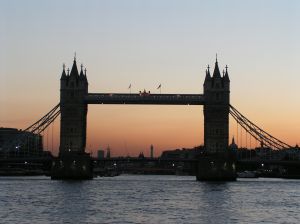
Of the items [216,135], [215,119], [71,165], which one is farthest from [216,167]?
[71,165]

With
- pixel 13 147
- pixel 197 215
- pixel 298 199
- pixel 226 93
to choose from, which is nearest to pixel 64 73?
pixel 13 147

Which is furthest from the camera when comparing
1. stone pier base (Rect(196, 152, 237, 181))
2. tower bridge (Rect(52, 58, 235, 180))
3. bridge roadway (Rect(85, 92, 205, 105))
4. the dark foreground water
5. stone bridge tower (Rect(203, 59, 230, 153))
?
stone bridge tower (Rect(203, 59, 230, 153))

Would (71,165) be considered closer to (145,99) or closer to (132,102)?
(132,102)

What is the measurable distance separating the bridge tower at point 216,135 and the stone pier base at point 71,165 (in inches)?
617

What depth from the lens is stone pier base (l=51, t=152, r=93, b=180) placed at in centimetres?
11356

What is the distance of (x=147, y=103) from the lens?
370 feet

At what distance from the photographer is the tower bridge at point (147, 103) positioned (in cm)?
11325

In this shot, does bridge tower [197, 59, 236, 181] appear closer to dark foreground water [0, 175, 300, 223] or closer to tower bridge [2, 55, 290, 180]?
tower bridge [2, 55, 290, 180]

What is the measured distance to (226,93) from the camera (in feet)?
391

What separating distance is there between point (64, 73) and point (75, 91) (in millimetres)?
4692

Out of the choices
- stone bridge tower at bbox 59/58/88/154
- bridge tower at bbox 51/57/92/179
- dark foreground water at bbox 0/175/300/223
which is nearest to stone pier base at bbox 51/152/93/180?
bridge tower at bbox 51/57/92/179

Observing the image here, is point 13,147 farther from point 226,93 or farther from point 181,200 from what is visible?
point 181,200

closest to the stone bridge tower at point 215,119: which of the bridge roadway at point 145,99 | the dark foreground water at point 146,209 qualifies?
the bridge roadway at point 145,99

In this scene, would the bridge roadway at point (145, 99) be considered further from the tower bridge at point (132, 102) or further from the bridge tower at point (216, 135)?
the bridge tower at point (216, 135)
